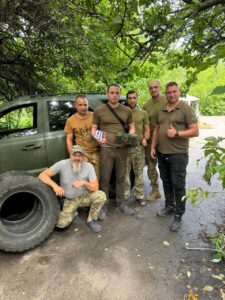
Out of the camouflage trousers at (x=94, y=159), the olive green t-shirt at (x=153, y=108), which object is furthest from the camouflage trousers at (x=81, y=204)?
the olive green t-shirt at (x=153, y=108)

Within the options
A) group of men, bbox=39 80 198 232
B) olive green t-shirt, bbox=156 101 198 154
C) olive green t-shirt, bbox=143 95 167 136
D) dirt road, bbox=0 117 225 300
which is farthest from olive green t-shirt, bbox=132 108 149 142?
dirt road, bbox=0 117 225 300

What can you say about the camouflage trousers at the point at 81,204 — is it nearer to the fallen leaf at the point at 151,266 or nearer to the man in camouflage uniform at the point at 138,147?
the man in camouflage uniform at the point at 138,147

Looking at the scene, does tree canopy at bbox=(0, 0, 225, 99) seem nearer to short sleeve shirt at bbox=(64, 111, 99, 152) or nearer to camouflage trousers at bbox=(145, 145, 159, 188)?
short sleeve shirt at bbox=(64, 111, 99, 152)

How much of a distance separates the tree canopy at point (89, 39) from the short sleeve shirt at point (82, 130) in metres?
0.84

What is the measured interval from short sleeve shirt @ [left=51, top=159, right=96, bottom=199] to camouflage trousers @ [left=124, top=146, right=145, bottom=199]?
83 centimetres

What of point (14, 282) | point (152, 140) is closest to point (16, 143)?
point (14, 282)

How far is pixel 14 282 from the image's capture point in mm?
2529

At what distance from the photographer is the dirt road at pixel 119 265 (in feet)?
7.86

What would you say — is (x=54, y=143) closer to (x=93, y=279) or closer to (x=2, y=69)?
(x=93, y=279)

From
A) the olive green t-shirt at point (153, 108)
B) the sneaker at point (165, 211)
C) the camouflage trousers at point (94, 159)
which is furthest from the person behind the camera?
the olive green t-shirt at point (153, 108)

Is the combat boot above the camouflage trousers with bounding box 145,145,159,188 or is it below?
below

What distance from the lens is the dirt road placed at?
7.86 feet

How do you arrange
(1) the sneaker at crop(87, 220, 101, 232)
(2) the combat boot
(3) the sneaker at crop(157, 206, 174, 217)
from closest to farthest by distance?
(1) the sneaker at crop(87, 220, 101, 232) < (3) the sneaker at crop(157, 206, 174, 217) < (2) the combat boot

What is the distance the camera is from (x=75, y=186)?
3365 mm
